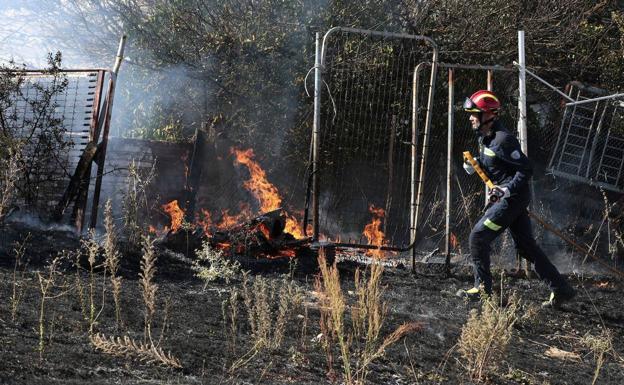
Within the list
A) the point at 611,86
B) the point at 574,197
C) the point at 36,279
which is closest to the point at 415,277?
the point at 36,279

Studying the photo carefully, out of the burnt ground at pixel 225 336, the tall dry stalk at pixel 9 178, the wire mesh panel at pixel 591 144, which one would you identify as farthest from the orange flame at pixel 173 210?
the wire mesh panel at pixel 591 144

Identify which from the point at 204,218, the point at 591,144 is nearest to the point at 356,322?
the point at 204,218

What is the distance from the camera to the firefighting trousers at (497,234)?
7391 millimetres

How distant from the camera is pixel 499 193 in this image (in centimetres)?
736

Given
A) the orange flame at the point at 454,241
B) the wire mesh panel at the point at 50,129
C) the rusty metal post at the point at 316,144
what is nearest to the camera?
the rusty metal post at the point at 316,144

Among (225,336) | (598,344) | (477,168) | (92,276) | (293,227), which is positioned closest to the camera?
(92,276)

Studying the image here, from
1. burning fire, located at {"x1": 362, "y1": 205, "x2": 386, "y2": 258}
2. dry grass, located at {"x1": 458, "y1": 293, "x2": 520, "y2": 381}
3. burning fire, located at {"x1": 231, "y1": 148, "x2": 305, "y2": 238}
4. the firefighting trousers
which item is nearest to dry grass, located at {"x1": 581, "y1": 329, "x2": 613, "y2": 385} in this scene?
the firefighting trousers

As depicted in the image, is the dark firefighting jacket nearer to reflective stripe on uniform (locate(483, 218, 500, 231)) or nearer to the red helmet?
the red helmet

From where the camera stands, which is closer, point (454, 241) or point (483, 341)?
point (483, 341)

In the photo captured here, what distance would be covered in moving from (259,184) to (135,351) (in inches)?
300

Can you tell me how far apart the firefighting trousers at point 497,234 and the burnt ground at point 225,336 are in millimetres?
306

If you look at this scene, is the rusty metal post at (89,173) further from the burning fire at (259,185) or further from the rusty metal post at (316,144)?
the burning fire at (259,185)

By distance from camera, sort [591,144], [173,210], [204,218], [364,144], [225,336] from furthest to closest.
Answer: [591,144] → [204,218] → [364,144] → [173,210] → [225,336]

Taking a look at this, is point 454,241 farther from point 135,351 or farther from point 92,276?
point 135,351
